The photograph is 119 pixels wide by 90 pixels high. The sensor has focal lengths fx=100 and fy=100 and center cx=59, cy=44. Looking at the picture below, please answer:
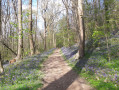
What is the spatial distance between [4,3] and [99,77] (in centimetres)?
3029

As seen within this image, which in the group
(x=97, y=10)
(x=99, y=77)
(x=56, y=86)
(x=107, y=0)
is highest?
(x=107, y=0)

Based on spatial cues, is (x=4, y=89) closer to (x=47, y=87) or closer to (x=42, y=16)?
(x=47, y=87)

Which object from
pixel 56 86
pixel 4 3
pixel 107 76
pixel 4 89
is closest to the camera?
pixel 4 89

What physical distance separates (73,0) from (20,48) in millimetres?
8826

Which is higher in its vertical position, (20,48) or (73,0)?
(73,0)

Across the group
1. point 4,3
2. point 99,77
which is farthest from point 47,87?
point 4,3

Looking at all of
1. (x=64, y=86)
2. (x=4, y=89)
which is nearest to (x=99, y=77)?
(x=64, y=86)

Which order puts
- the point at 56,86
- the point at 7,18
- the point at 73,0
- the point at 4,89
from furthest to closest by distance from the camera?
the point at 7,18, the point at 73,0, the point at 56,86, the point at 4,89

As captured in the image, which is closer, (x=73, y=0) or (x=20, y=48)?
(x=73, y=0)

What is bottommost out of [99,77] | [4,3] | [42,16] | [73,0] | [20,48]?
[99,77]

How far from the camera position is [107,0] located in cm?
813

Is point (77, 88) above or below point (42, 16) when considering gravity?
below

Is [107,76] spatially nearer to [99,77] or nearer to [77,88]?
[99,77]

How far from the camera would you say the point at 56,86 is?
5852 millimetres
